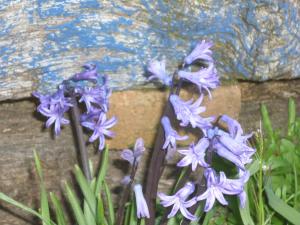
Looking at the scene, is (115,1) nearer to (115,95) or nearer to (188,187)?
(115,95)

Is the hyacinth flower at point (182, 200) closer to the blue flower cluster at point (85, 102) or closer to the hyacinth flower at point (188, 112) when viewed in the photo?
the hyacinth flower at point (188, 112)

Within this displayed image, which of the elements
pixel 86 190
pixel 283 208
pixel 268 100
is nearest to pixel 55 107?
pixel 86 190

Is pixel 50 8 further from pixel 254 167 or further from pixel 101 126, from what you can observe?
pixel 254 167

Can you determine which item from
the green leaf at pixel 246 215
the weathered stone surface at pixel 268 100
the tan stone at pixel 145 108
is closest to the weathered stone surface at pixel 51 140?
the tan stone at pixel 145 108

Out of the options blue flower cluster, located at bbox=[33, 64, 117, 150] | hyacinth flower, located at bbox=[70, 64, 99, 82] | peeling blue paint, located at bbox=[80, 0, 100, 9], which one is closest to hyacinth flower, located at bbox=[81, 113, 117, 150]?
blue flower cluster, located at bbox=[33, 64, 117, 150]

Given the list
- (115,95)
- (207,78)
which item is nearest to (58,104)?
(115,95)
